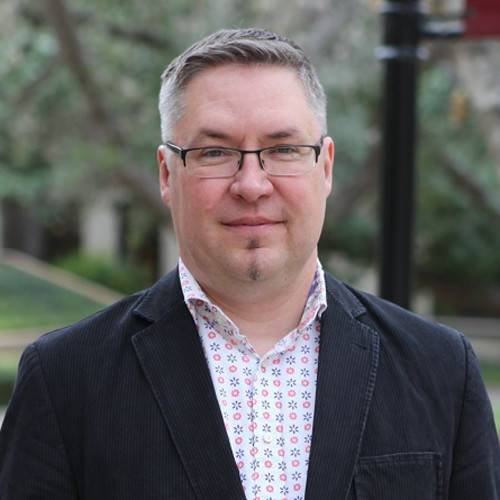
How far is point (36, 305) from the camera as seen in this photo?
15.0 meters

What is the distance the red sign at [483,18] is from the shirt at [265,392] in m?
3.35

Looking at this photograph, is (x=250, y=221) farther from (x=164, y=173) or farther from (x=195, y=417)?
(x=195, y=417)

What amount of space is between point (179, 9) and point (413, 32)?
746cm

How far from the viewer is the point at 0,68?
11992mm

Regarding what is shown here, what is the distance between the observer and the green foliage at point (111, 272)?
81.2ft

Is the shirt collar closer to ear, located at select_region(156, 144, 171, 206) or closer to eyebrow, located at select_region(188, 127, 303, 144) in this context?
ear, located at select_region(156, 144, 171, 206)

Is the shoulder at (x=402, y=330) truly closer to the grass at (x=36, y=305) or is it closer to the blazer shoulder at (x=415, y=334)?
the blazer shoulder at (x=415, y=334)

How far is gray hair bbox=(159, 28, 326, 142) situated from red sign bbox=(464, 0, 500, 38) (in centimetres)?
323

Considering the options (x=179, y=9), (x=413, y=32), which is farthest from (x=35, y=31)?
(x=413, y=32)

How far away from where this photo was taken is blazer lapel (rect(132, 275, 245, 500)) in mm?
2146

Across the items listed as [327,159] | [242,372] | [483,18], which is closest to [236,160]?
[327,159]

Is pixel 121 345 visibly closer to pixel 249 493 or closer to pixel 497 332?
pixel 249 493

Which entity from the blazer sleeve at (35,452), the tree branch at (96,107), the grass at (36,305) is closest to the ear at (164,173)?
the blazer sleeve at (35,452)

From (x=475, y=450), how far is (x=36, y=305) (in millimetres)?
13148
